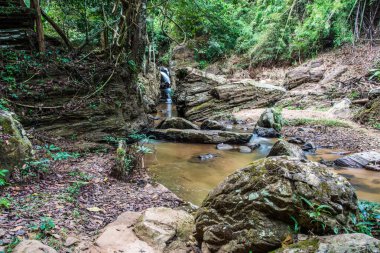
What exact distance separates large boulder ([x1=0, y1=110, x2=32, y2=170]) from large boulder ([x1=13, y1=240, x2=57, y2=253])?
5.69ft

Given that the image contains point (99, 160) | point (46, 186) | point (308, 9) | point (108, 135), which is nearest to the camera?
point (46, 186)

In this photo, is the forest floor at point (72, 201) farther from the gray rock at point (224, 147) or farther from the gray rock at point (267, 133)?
the gray rock at point (267, 133)

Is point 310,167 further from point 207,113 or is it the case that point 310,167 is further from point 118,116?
point 207,113

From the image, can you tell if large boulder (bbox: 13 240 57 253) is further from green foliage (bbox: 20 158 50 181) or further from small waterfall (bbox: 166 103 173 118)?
small waterfall (bbox: 166 103 173 118)

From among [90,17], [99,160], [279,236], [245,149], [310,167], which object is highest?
[90,17]

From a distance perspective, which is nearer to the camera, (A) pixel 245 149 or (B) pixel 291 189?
(B) pixel 291 189

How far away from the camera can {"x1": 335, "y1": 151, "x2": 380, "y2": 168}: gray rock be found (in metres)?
6.85

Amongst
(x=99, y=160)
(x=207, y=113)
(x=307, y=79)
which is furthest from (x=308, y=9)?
(x=99, y=160)

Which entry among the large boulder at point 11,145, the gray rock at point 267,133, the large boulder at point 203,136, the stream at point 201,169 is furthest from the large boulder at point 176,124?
the large boulder at point 11,145

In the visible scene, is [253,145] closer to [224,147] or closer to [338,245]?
[224,147]

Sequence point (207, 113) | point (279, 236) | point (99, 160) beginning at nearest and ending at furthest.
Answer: point (279, 236), point (99, 160), point (207, 113)

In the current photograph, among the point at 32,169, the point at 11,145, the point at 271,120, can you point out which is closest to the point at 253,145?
the point at 271,120

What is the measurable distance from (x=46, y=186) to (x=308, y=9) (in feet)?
60.7

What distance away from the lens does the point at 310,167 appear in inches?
114
